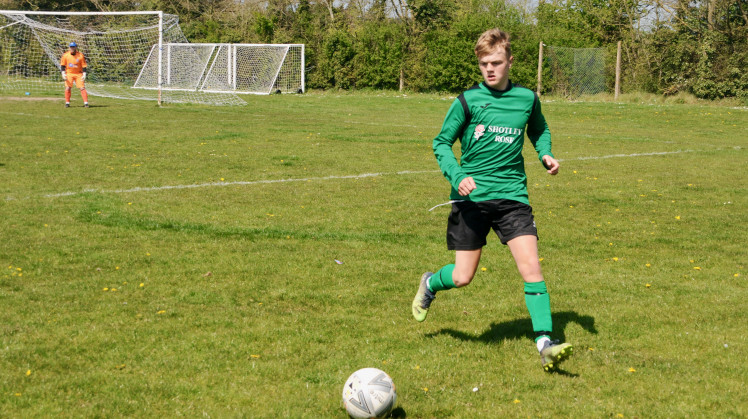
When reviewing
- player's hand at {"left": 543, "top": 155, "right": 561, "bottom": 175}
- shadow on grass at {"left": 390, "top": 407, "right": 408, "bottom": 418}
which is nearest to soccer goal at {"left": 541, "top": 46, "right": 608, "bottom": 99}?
player's hand at {"left": 543, "top": 155, "right": 561, "bottom": 175}

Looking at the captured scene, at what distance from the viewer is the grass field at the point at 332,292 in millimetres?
4199

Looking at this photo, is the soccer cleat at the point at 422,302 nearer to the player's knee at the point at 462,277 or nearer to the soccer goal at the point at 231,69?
the player's knee at the point at 462,277

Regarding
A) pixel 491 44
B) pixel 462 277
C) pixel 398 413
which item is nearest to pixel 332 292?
pixel 462 277

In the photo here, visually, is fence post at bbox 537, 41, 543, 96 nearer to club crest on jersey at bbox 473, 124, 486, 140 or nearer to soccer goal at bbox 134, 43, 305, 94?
soccer goal at bbox 134, 43, 305, 94

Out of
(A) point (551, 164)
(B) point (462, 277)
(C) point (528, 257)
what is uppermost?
(A) point (551, 164)

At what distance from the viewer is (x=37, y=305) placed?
18.2 feet

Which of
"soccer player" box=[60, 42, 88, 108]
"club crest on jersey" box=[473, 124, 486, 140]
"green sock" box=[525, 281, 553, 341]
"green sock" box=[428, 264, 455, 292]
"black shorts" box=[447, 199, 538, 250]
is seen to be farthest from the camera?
"soccer player" box=[60, 42, 88, 108]

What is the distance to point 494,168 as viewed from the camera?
494 cm

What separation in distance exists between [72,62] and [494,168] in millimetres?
24395

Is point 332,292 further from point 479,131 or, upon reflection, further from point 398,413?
point 398,413

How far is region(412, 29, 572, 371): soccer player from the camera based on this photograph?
4773 mm

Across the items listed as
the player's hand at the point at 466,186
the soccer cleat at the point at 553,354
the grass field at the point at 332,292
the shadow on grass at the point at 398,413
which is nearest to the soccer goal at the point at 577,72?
the grass field at the point at 332,292

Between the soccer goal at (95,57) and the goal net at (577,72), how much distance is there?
1520 cm

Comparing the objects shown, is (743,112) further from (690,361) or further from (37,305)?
(37,305)
